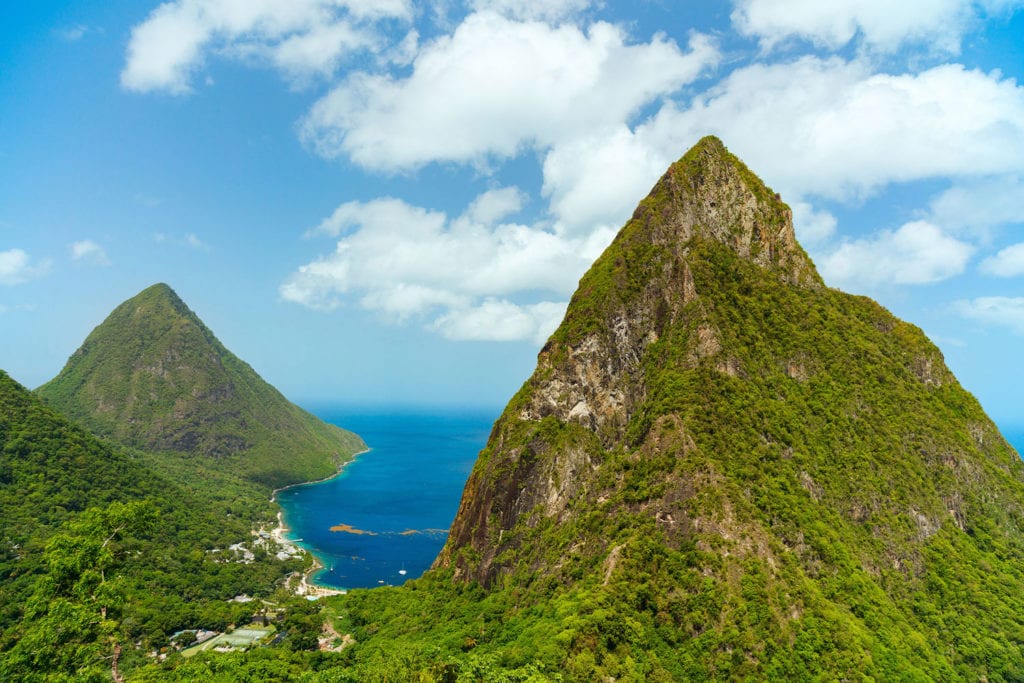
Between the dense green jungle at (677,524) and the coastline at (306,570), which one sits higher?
the dense green jungle at (677,524)

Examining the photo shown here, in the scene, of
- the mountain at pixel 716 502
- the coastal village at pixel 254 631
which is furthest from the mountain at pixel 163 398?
the mountain at pixel 716 502

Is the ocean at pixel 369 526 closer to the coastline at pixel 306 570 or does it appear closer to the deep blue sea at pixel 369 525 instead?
the deep blue sea at pixel 369 525

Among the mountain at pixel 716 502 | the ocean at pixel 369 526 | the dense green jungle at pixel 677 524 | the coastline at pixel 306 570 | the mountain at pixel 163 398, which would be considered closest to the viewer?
the dense green jungle at pixel 677 524

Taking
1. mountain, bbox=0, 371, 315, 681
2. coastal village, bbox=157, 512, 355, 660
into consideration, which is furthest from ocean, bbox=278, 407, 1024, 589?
mountain, bbox=0, 371, 315, 681

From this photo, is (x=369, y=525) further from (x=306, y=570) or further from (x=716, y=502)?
(x=716, y=502)

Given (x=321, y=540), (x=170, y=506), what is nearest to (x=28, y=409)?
(x=170, y=506)

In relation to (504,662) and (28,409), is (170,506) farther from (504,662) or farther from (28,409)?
(504,662)

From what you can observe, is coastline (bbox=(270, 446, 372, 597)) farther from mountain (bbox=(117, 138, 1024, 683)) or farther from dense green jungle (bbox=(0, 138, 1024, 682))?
mountain (bbox=(117, 138, 1024, 683))
